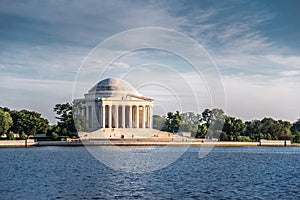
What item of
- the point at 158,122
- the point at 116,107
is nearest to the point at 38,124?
the point at 116,107

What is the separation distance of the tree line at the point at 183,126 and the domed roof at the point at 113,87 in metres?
15.3

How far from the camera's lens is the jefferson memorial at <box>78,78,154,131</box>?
145 meters

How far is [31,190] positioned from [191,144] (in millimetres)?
78158

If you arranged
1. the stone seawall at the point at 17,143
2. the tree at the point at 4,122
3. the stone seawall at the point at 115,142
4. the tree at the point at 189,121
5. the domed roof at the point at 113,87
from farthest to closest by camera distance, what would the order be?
the tree at the point at 189,121 → the domed roof at the point at 113,87 → the tree at the point at 4,122 → the stone seawall at the point at 115,142 → the stone seawall at the point at 17,143

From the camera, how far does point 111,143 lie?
103 m

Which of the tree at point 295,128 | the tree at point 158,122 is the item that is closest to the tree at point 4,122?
the tree at point 158,122

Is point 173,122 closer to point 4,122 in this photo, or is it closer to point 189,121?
point 189,121

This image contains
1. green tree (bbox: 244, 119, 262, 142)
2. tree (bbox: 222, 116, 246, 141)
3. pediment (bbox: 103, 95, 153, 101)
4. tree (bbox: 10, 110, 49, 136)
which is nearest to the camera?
tree (bbox: 10, 110, 49, 136)

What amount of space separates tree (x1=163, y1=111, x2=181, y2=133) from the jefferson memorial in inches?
311

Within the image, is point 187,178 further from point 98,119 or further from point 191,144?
point 98,119

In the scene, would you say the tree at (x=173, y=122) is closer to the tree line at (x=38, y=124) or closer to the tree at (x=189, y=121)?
the tree at (x=189, y=121)

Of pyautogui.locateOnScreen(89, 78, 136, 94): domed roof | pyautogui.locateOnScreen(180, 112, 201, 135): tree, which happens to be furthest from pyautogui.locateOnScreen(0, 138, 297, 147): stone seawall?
pyautogui.locateOnScreen(89, 78, 136, 94): domed roof

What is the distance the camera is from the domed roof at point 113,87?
146875 millimetres

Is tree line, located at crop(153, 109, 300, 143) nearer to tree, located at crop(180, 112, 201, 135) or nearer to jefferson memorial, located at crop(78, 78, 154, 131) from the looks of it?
tree, located at crop(180, 112, 201, 135)
